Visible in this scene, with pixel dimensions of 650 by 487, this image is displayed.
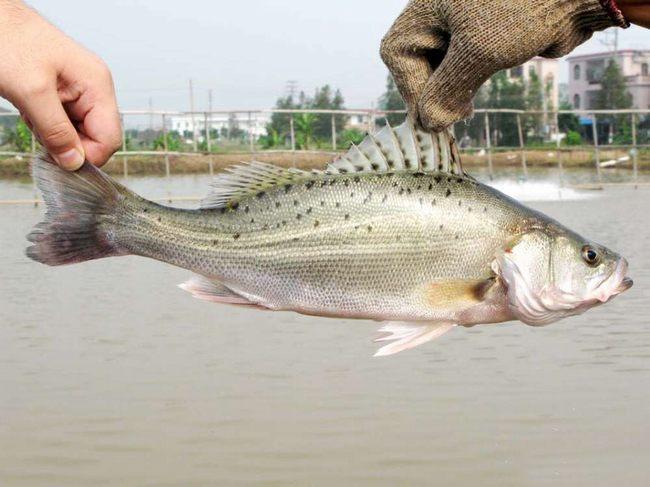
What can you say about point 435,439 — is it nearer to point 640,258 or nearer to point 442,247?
point 442,247

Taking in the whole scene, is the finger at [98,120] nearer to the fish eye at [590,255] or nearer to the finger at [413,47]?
the finger at [413,47]

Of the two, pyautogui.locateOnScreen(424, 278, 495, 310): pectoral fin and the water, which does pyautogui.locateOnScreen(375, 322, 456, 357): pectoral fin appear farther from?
the water

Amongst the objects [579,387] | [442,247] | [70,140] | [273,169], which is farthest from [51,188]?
[579,387]

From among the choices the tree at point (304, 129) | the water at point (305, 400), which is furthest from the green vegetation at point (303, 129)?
the water at point (305, 400)

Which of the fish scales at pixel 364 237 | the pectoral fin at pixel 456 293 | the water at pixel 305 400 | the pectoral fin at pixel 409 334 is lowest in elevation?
the water at pixel 305 400

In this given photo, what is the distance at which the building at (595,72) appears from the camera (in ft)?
331

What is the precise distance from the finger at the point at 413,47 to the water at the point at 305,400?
12.8 ft

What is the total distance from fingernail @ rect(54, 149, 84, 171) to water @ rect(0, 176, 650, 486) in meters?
4.28

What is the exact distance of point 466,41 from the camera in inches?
147

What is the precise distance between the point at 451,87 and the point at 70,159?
49.5 inches

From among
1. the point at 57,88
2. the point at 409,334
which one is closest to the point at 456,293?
the point at 409,334

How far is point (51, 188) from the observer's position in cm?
354

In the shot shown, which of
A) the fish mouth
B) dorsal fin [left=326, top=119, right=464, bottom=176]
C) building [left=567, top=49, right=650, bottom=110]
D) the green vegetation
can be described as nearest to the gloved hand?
dorsal fin [left=326, top=119, right=464, bottom=176]

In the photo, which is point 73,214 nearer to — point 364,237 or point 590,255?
A: point 364,237
